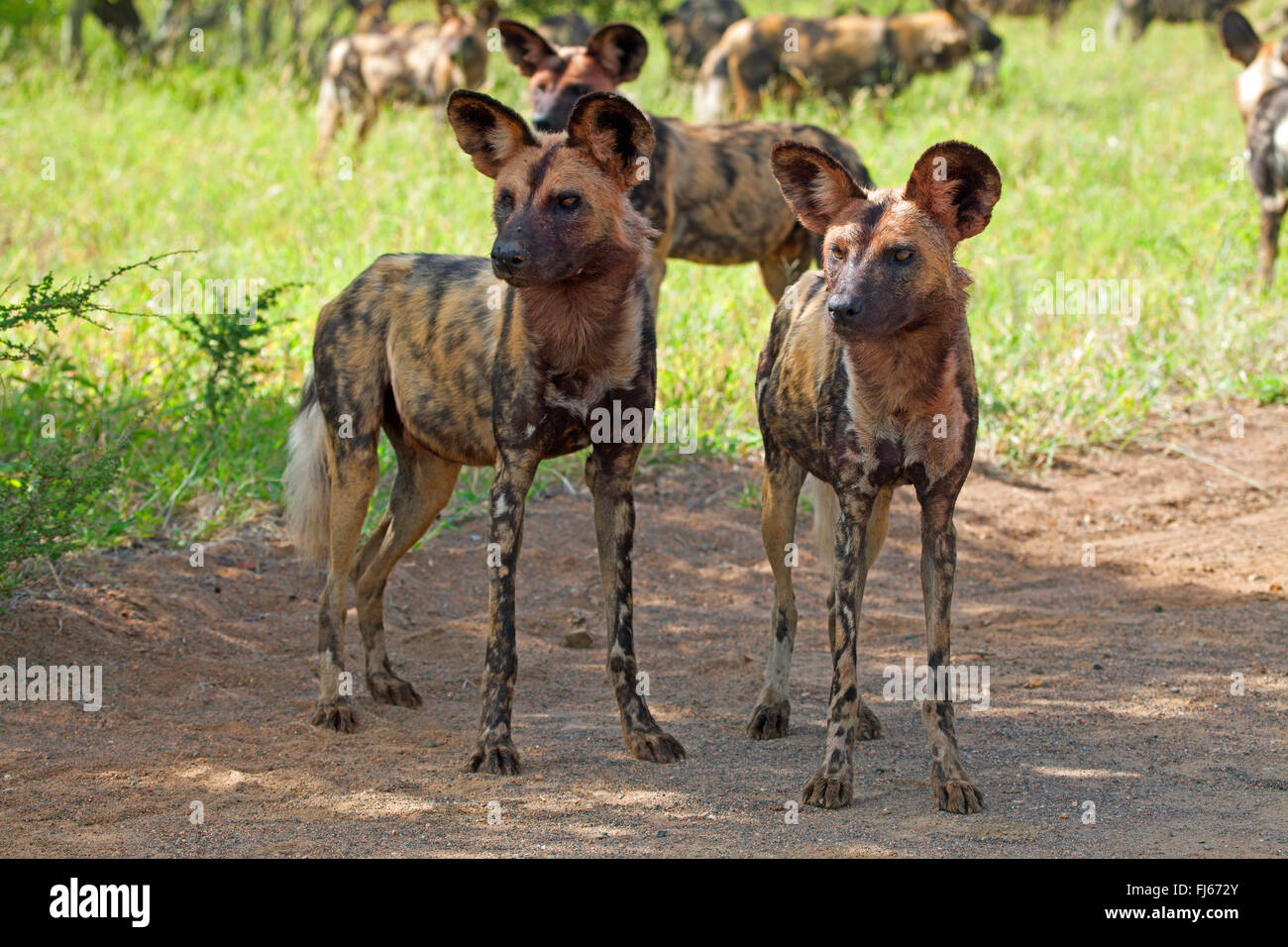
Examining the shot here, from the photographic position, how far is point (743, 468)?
6340 millimetres

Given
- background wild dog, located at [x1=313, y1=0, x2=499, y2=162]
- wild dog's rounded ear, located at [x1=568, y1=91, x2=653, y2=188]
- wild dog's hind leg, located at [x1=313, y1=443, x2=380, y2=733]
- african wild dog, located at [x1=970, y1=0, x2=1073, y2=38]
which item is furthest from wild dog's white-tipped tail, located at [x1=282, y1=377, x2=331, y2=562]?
african wild dog, located at [x1=970, y1=0, x2=1073, y2=38]

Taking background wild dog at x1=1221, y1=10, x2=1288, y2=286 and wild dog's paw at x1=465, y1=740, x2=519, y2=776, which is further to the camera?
background wild dog at x1=1221, y1=10, x2=1288, y2=286

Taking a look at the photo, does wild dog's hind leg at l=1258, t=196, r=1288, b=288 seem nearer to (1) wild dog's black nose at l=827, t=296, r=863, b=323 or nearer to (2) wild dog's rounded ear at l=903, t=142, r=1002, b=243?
(2) wild dog's rounded ear at l=903, t=142, r=1002, b=243

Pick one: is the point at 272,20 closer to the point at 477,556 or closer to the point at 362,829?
the point at 477,556

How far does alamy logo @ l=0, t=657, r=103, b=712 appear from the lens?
13.6ft

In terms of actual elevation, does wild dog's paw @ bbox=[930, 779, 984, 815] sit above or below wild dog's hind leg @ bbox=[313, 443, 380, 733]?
below

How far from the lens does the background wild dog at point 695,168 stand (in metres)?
6.25

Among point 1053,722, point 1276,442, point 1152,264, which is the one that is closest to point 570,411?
point 1053,722

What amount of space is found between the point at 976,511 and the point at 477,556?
215 cm

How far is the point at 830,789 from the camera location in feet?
11.1

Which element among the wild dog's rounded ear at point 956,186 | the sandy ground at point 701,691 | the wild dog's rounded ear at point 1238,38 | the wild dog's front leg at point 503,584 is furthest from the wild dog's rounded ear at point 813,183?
the wild dog's rounded ear at point 1238,38

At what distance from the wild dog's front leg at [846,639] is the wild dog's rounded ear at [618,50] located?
3.37 meters

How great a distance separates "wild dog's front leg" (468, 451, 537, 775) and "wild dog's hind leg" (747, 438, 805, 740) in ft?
2.37

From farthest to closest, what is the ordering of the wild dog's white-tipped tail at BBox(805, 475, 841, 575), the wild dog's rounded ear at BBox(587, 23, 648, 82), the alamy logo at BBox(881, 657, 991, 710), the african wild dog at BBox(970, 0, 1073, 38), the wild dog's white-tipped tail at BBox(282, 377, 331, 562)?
the african wild dog at BBox(970, 0, 1073, 38)
the wild dog's rounded ear at BBox(587, 23, 648, 82)
the wild dog's white-tipped tail at BBox(282, 377, 331, 562)
the alamy logo at BBox(881, 657, 991, 710)
the wild dog's white-tipped tail at BBox(805, 475, 841, 575)
